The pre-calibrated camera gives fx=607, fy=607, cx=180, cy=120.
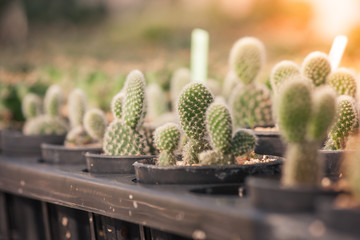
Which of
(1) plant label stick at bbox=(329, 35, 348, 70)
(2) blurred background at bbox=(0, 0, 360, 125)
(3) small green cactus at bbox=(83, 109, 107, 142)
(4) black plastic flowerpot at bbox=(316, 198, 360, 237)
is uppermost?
(2) blurred background at bbox=(0, 0, 360, 125)

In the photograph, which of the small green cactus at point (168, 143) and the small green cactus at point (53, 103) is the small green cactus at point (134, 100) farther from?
the small green cactus at point (53, 103)

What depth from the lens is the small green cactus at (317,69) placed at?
7.13ft

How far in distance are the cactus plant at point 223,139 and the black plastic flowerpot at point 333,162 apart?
0.23 meters

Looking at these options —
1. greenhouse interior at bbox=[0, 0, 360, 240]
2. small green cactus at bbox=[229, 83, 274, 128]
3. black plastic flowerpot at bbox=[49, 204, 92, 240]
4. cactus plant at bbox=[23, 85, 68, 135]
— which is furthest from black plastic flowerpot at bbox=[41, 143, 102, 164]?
small green cactus at bbox=[229, 83, 274, 128]

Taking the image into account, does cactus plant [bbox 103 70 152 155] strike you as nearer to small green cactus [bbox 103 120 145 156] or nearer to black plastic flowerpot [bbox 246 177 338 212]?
small green cactus [bbox 103 120 145 156]

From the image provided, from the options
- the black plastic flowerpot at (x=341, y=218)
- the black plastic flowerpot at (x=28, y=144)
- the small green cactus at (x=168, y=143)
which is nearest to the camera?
the black plastic flowerpot at (x=341, y=218)

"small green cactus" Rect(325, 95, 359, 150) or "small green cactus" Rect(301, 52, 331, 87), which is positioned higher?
"small green cactus" Rect(301, 52, 331, 87)

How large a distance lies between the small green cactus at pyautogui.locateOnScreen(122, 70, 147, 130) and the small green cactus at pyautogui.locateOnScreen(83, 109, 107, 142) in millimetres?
302

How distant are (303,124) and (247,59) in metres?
1.11

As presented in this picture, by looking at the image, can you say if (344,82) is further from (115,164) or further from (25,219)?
(25,219)

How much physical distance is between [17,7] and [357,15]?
1036cm

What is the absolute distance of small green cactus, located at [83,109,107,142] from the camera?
8.20 feet

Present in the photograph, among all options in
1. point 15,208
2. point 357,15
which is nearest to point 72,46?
point 357,15

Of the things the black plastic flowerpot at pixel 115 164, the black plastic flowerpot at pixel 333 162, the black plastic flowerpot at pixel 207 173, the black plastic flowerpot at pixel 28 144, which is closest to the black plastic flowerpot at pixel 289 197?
the black plastic flowerpot at pixel 207 173
